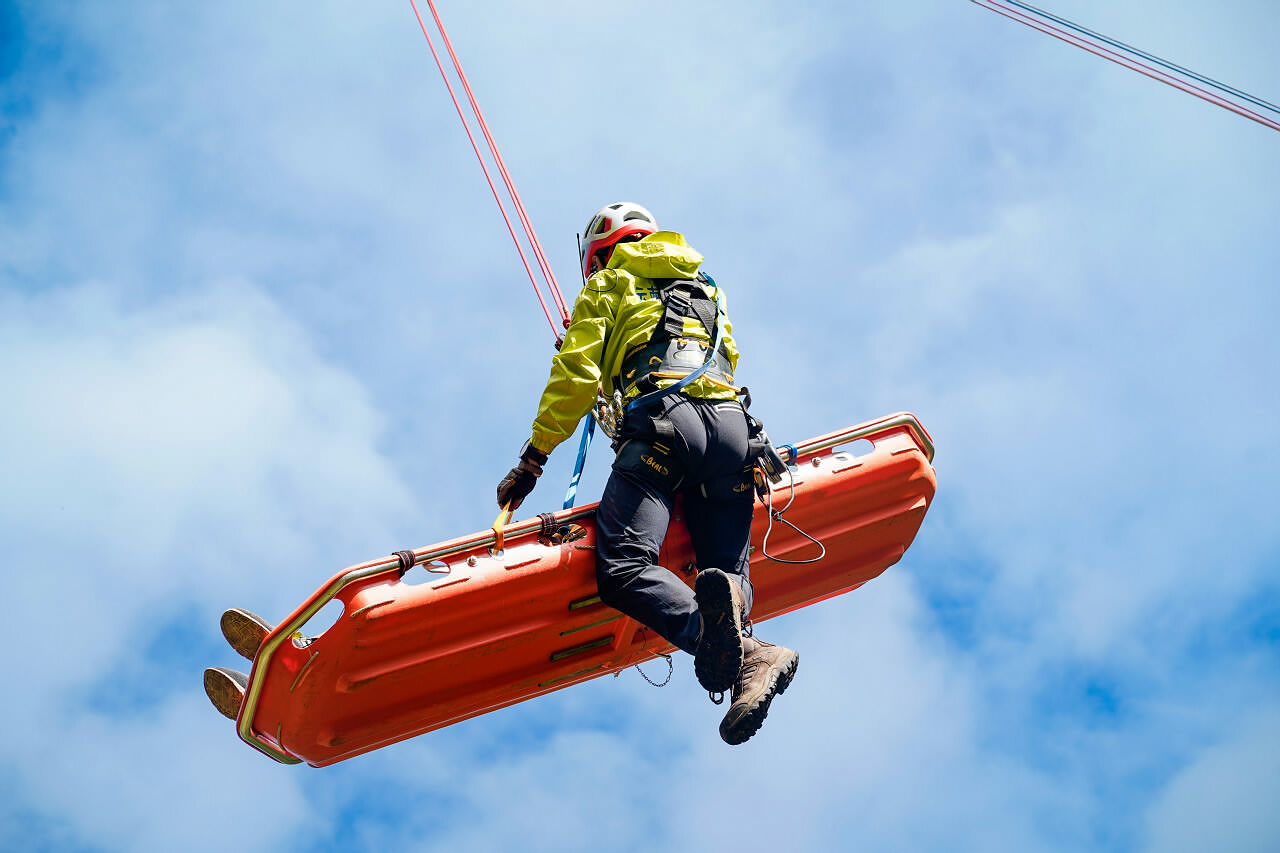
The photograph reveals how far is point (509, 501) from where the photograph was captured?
4.91 m

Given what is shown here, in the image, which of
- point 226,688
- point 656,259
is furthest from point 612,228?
point 226,688

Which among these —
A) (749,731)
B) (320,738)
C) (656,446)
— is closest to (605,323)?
(656,446)

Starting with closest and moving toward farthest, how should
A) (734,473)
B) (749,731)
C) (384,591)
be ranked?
(749,731), (384,591), (734,473)

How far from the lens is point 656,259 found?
489 cm

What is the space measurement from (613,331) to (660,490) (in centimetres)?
71

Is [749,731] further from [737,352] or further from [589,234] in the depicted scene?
[589,234]

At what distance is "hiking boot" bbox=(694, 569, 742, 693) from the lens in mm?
4227

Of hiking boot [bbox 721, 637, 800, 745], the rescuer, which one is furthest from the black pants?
hiking boot [bbox 721, 637, 800, 745]

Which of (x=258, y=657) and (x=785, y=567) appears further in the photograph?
(x=785, y=567)

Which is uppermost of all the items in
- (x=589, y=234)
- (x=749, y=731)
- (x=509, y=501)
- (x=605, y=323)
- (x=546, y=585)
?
(x=589, y=234)

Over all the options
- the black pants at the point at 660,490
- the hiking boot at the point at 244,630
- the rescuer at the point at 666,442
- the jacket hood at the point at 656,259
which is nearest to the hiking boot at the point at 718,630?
the rescuer at the point at 666,442

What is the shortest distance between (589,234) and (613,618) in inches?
75.7

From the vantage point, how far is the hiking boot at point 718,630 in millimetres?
4227

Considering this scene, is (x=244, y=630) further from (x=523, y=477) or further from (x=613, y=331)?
(x=613, y=331)
